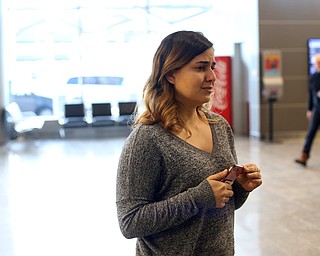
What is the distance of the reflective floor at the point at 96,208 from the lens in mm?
4500

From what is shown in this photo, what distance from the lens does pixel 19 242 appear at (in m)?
4.68

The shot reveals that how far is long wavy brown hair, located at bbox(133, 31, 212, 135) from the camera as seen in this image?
1599 millimetres

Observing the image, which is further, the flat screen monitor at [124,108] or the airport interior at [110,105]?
the flat screen monitor at [124,108]

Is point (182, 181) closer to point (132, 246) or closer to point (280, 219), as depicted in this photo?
point (132, 246)

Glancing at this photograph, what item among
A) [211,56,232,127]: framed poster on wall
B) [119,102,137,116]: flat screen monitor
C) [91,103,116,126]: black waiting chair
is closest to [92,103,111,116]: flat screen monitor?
[91,103,116,126]: black waiting chair

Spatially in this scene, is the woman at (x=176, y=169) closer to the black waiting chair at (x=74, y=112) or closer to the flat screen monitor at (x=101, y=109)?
the black waiting chair at (x=74, y=112)

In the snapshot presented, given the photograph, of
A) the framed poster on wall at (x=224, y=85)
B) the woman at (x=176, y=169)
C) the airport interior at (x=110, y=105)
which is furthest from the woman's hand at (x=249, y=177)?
the framed poster on wall at (x=224, y=85)

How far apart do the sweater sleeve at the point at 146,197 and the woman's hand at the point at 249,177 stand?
191 millimetres

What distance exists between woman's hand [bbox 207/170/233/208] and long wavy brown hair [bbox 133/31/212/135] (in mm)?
189

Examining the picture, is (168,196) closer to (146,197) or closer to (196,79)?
(146,197)

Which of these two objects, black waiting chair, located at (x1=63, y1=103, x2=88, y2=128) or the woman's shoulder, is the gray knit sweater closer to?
the woman's shoulder

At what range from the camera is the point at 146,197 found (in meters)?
1.57

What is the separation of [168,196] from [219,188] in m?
0.16

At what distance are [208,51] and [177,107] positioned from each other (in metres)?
0.20
